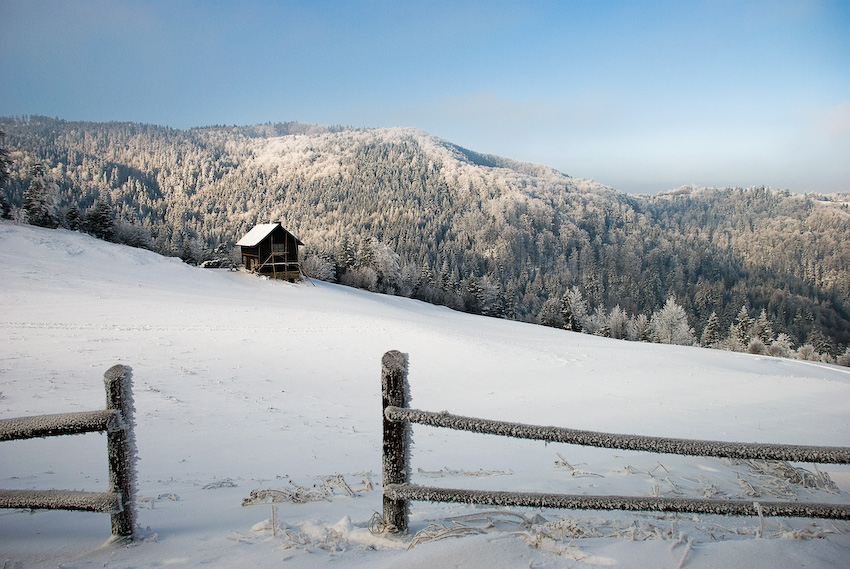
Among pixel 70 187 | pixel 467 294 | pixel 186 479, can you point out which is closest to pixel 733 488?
pixel 186 479

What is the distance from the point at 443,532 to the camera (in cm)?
338

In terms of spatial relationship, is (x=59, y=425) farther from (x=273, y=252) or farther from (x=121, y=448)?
(x=273, y=252)

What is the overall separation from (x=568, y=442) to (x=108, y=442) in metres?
3.34

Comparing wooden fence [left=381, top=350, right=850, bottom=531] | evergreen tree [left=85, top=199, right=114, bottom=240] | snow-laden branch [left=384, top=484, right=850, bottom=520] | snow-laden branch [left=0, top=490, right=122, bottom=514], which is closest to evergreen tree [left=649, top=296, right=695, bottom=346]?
snow-laden branch [left=384, top=484, right=850, bottom=520]

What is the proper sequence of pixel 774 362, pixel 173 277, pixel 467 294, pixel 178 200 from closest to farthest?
1. pixel 774 362
2. pixel 173 277
3. pixel 467 294
4. pixel 178 200

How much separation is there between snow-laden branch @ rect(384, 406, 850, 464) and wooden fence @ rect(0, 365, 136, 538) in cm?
200

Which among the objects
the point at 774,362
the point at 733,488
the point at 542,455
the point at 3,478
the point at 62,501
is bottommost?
the point at 774,362

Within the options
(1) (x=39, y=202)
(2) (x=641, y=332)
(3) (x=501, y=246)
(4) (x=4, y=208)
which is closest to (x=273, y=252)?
(1) (x=39, y=202)

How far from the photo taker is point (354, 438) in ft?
26.9

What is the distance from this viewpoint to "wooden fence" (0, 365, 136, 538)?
3119 millimetres

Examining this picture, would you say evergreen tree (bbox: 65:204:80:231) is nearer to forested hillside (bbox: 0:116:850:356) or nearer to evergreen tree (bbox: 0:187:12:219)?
evergreen tree (bbox: 0:187:12:219)

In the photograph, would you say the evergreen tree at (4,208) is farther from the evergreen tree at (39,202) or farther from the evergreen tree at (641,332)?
the evergreen tree at (641,332)

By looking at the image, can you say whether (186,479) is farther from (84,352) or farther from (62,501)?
(84,352)

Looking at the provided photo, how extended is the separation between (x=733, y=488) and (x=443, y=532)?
4601 mm
